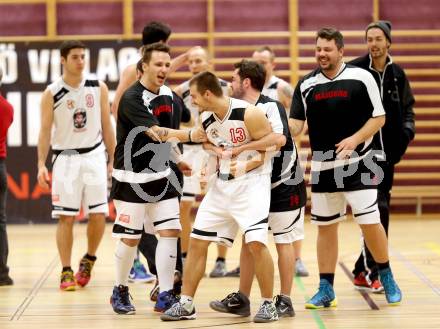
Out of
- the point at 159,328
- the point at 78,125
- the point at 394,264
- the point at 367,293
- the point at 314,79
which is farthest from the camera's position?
the point at 394,264

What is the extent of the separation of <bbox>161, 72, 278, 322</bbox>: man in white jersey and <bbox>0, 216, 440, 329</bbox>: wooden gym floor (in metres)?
0.27

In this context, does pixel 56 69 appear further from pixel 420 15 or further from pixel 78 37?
pixel 420 15

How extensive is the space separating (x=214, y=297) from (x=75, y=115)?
6.32 ft

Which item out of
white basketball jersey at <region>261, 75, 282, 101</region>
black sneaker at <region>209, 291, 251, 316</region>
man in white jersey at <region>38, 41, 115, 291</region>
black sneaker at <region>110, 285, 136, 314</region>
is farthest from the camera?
white basketball jersey at <region>261, 75, 282, 101</region>

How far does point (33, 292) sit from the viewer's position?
24.7 ft

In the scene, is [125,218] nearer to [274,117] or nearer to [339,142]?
[274,117]

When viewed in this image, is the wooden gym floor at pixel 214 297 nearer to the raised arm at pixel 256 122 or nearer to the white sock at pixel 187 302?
the white sock at pixel 187 302

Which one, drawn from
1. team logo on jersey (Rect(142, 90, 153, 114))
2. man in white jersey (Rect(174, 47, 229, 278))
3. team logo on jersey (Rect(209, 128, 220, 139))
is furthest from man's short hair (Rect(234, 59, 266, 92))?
man in white jersey (Rect(174, 47, 229, 278))

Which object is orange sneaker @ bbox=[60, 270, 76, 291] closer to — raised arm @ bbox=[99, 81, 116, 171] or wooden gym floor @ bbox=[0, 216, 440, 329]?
wooden gym floor @ bbox=[0, 216, 440, 329]

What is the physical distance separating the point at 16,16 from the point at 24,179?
8.05 feet

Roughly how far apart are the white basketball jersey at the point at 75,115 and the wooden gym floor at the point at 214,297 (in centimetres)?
120

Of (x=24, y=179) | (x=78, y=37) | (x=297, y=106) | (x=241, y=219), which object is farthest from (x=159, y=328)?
(x=78, y=37)

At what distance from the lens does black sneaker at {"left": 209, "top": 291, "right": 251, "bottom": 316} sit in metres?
6.40

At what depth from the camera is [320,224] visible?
266 inches
